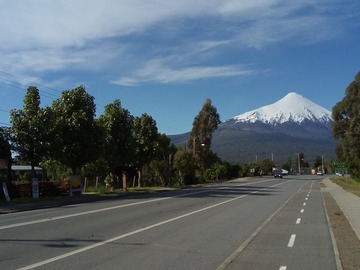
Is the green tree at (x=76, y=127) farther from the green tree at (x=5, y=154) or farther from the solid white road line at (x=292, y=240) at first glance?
the solid white road line at (x=292, y=240)

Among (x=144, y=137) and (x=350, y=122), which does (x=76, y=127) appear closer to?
(x=144, y=137)

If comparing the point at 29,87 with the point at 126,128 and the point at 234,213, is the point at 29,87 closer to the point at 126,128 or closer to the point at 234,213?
the point at 126,128

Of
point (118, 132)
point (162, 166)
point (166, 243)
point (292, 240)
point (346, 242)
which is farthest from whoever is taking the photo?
point (162, 166)

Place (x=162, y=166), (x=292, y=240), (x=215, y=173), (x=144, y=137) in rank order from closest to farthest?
(x=292, y=240)
(x=144, y=137)
(x=162, y=166)
(x=215, y=173)

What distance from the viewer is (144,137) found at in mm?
51156

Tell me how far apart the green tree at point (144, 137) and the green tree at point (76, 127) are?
42.3ft

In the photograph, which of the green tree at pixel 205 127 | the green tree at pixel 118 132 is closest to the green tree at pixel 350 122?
the green tree at pixel 205 127

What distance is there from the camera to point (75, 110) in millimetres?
37156

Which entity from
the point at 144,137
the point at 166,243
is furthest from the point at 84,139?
the point at 166,243

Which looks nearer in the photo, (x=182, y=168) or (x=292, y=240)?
(x=292, y=240)

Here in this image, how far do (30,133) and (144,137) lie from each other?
19.5 m

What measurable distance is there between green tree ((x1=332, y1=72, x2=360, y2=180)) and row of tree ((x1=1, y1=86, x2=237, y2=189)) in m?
22.8

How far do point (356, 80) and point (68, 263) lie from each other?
61791 mm

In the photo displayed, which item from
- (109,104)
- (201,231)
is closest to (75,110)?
(109,104)
